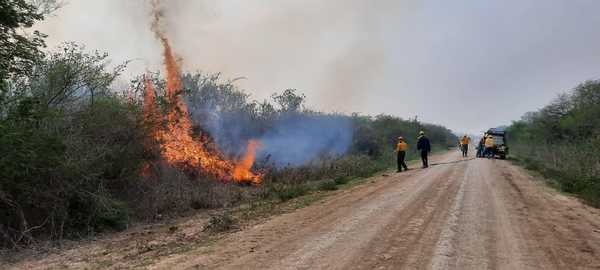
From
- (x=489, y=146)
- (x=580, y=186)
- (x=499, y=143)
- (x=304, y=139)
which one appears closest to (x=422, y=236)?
(x=580, y=186)

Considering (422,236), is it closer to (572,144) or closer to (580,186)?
(580,186)

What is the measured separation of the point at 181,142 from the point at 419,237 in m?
9.44

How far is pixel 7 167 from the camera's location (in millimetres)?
8500

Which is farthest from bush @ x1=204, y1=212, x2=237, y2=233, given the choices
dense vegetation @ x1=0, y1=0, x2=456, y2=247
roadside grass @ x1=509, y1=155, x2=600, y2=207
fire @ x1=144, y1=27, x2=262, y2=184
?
roadside grass @ x1=509, y1=155, x2=600, y2=207

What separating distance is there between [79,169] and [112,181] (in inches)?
68.5

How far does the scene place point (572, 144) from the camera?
2711cm

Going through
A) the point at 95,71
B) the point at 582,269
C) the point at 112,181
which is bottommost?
the point at 582,269

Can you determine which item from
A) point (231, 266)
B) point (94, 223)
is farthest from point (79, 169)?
point (231, 266)

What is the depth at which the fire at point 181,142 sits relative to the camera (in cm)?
1342

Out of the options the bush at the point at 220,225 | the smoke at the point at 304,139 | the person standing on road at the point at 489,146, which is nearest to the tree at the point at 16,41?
the bush at the point at 220,225

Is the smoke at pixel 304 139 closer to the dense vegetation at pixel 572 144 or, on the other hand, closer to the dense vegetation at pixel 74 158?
the dense vegetation at pixel 74 158

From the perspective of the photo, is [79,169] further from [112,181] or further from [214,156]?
[214,156]

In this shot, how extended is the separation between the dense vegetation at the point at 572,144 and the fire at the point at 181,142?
1206 cm

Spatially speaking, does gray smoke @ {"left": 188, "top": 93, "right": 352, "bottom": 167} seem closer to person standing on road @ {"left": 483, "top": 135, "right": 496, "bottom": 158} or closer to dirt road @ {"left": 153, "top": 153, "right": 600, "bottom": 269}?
dirt road @ {"left": 153, "top": 153, "right": 600, "bottom": 269}
